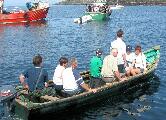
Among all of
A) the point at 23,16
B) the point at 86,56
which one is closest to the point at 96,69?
the point at 86,56

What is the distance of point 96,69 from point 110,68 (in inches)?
25.5

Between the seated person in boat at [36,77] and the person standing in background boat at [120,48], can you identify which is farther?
the person standing in background boat at [120,48]

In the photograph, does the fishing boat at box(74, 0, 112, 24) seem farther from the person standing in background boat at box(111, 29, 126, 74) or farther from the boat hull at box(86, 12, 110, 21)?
the person standing in background boat at box(111, 29, 126, 74)

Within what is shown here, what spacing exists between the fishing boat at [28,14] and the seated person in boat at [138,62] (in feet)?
147

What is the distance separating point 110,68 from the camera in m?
18.7

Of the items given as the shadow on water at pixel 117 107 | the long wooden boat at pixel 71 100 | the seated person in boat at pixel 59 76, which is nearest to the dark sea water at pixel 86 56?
the shadow on water at pixel 117 107

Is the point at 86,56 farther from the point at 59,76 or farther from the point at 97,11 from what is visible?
the point at 97,11

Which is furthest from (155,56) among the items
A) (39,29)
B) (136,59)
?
(39,29)

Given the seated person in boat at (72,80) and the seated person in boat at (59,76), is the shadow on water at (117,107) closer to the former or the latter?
the seated person in boat at (72,80)

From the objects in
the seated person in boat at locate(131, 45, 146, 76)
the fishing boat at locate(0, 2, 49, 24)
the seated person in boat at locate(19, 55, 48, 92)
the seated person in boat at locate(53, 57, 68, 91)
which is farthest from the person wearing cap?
the fishing boat at locate(0, 2, 49, 24)

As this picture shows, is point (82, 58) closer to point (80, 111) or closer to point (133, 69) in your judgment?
point (133, 69)

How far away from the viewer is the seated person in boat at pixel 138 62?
815 inches

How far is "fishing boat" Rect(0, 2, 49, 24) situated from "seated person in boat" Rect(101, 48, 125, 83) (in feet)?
151

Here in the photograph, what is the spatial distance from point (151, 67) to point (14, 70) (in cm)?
1050
